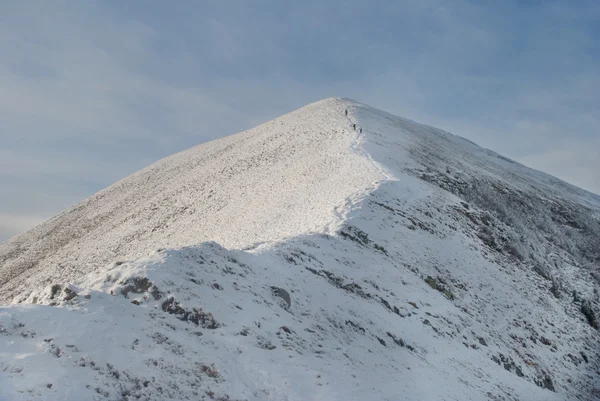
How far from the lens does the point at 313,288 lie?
15602 millimetres

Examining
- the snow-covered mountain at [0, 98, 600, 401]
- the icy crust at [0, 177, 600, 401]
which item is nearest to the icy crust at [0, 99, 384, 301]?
the snow-covered mountain at [0, 98, 600, 401]

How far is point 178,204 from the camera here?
118 ft

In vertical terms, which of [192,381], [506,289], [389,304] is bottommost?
[192,381]

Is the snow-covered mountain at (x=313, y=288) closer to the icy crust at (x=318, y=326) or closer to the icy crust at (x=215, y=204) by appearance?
the icy crust at (x=318, y=326)

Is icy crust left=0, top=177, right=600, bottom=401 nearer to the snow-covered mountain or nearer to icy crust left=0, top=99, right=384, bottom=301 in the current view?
the snow-covered mountain

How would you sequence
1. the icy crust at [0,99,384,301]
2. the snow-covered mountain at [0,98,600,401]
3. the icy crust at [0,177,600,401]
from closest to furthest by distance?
the icy crust at [0,177,600,401]
the snow-covered mountain at [0,98,600,401]
the icy crust at [0,99,384,301]

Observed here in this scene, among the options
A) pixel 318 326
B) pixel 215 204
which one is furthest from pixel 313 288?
pixel 215 204

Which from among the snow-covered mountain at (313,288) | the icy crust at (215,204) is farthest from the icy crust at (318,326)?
the icy crust at (215,204)

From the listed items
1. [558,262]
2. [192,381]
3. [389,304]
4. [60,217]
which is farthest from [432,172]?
[60,217]

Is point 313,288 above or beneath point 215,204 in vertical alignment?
beneath

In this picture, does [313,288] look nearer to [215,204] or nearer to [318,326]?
[318,326]

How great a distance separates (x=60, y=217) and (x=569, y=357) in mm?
47236

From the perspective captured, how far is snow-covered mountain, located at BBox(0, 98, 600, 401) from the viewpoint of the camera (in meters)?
9.40

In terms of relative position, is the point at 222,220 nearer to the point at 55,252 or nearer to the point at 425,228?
the point at 425,228
